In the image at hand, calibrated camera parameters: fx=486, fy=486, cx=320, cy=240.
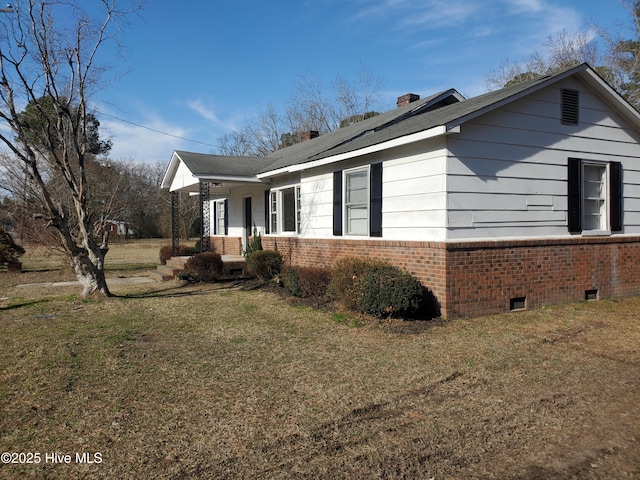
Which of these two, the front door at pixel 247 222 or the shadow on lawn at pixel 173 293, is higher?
the front door at pixel 247 222

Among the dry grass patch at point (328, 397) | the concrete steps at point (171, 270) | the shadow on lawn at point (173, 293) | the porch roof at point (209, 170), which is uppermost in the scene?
the porch roof at point (209, 170)

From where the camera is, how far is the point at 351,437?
155 inches

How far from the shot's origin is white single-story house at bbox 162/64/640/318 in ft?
27.2

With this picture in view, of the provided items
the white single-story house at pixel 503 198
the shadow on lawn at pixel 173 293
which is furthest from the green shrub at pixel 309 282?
the shadow on lawn at pixel 173 293

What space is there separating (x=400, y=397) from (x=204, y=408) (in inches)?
74.9

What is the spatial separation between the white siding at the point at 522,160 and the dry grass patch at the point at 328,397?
1745 mm

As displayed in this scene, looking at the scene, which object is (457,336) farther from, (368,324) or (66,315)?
(66,315)

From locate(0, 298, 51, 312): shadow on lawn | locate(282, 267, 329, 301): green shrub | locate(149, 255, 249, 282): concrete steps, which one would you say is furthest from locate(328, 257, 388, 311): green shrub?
locate(0, 298, 51, 312): shadow on lawn

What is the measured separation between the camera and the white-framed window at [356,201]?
33.8ft

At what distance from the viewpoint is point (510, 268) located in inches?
345

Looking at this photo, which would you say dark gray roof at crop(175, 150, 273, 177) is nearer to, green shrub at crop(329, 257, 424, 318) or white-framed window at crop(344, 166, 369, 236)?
white-framed window at crop(344, 166, 369, 236)

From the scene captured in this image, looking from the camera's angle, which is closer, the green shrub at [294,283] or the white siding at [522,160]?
the white siding at [522,160]

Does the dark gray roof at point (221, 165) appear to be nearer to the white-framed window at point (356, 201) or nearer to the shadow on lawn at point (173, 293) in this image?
the shadow on lawn at point (173, 293)

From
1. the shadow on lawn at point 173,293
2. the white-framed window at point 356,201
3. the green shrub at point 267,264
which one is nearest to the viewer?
the white-framed window at point 356,201
